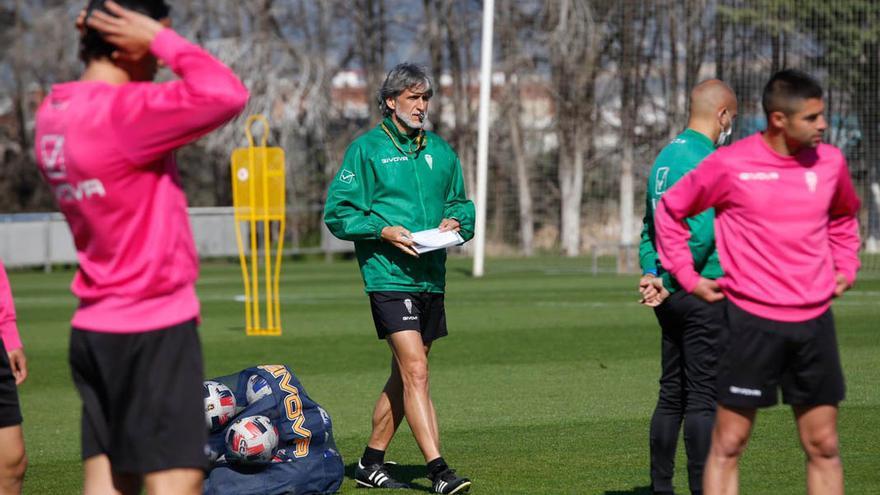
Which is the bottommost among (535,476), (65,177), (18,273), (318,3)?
(18,273)

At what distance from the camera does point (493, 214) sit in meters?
36.1

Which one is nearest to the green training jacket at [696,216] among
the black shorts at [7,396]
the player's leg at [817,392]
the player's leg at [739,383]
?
the player's leg at [739,383]

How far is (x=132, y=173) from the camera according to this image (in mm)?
3928

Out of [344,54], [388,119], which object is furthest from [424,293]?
[344,54]

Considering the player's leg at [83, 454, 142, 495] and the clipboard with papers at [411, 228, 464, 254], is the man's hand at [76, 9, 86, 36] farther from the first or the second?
the clipboard with papers at [411, 228, 464, 254]

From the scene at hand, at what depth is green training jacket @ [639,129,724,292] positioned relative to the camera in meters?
5.75

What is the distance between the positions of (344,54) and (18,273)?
13.3m

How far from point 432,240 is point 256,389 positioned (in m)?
1.16

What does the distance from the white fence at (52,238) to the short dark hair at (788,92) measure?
2941cm

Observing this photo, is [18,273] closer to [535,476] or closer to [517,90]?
[517,90]

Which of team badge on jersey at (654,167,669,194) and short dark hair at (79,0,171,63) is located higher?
short dark hair at (79,0,171,63)

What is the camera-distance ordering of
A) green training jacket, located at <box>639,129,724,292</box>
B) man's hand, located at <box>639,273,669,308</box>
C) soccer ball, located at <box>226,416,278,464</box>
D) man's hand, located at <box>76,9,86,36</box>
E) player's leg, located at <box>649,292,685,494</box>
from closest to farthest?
man's hand, located at <box>76,9,86,36</box> < green training jacket, located at <box>639,129,724,292</box> < man's hand, located at <box>639,273,669,308</box> < player's leg, located at <box>649,292,685,494</box> < soccer ball, located at <box>226,416,278,464</box>

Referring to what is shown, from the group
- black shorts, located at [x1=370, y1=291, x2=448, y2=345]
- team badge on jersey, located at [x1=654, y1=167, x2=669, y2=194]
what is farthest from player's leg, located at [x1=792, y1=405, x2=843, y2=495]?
black shorts, located at [x1=370, y1=291, x2=448, y2=345]

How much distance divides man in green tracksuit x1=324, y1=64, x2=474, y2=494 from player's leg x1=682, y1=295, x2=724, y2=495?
1.47 meters
